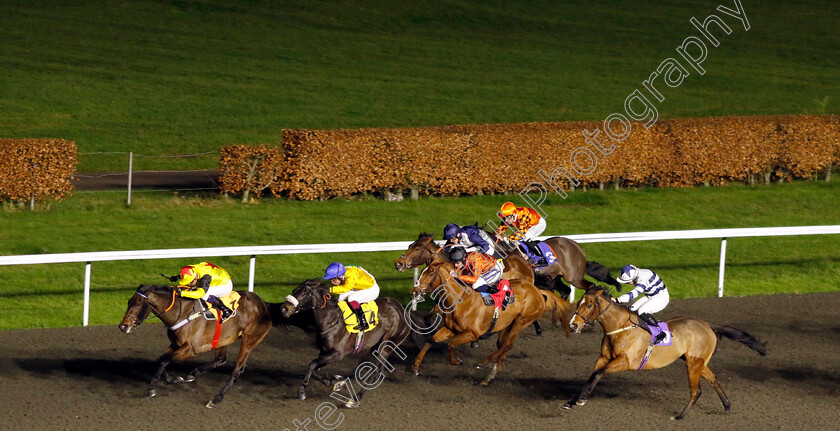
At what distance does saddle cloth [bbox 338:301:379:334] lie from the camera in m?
7.56

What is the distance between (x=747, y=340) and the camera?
24.8 feet

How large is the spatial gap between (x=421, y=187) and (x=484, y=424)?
8.13 metres

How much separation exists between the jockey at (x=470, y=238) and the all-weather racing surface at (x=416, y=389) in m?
0.93

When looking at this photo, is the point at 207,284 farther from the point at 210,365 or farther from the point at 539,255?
the point at 539,255

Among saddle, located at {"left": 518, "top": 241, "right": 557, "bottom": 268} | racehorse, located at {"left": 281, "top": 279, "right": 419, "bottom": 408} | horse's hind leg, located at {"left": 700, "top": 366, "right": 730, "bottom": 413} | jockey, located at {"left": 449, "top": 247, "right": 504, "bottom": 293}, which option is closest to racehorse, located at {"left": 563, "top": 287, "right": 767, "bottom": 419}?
horse's hind leg, located at {"left": 700, "top": 366, "right": 730, "bottom": 413}

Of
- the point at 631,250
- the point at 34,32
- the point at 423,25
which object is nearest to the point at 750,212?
the point at 631,250

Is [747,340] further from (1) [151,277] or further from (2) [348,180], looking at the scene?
(2) [348,180]

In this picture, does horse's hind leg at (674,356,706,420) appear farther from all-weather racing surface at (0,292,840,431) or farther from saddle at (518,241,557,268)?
saddle at (518,241,557,268)

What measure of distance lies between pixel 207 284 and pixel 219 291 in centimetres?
17

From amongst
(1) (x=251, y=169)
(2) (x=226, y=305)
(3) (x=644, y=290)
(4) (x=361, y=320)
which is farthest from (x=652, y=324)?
(1) (x=251, y=169)

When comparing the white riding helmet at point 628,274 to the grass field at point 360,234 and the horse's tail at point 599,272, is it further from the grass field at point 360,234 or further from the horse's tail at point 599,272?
the grass field at point 360,234

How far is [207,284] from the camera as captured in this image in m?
7.42

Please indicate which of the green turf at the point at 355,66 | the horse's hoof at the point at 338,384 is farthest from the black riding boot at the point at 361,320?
the green turf at the point at 355,66

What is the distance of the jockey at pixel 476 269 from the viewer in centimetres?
813
